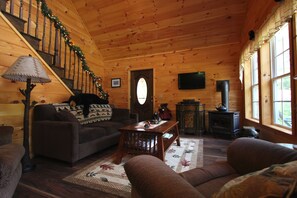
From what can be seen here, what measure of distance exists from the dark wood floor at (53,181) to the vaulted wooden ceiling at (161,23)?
3047 millimetres

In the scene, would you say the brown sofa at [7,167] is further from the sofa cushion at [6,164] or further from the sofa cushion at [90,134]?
the sofa cushion at [90,134]

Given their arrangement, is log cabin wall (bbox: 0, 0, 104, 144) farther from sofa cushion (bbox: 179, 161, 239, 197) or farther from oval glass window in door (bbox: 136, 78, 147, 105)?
sofa cushion (bbox: 179, 161, 239, 197)

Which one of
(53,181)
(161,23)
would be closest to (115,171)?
(53,181)

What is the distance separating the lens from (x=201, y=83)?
4367 millimetres

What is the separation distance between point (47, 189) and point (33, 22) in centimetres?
333

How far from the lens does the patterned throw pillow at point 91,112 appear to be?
2.89 m

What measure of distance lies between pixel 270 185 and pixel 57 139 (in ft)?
7.91


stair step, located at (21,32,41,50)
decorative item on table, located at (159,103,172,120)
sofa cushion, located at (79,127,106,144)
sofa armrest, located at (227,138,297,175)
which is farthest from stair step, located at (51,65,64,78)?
sofa armrest, located at (227,138,297,175)

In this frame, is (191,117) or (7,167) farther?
(191,117)

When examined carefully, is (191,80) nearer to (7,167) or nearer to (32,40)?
(32,40)

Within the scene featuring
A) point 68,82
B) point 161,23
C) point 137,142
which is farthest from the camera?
point 161,23

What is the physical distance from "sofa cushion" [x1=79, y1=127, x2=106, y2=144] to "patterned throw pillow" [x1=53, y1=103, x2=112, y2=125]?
2.05ft

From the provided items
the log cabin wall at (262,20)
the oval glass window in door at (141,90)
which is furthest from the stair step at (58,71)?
the log cabin wall at (262,20)

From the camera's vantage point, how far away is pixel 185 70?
4609 mm
